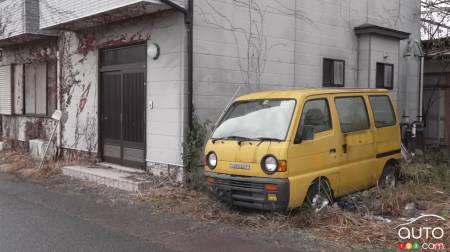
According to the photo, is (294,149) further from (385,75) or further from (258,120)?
(385,75)

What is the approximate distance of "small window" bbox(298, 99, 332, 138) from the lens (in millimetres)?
7218

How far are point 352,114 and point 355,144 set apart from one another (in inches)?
20.4

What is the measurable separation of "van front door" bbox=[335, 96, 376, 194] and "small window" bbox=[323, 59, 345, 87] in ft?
13.1

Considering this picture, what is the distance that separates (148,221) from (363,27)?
838 centimetres

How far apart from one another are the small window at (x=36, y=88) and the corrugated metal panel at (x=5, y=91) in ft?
2.88

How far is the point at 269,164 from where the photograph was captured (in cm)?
679

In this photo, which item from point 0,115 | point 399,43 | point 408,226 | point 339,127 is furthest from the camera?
point 0,115

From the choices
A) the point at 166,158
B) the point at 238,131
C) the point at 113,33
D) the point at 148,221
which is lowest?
the point at 148,221

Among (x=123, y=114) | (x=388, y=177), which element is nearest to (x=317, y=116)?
(x=388, y=177)

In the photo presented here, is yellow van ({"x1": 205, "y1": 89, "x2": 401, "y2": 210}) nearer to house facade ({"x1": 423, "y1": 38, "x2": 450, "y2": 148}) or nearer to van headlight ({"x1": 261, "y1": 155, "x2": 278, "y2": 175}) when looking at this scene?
van headlight ({"x1": 261, "y1": 155, "x2": 278, "y2": 175})

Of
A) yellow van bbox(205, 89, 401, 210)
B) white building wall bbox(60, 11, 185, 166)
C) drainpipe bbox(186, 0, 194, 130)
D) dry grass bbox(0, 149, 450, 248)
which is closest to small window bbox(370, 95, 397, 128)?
yellow van bbox(205, 89, 401, 210)

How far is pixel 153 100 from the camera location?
10.0 metres

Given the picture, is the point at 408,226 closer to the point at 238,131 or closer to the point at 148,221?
the point at 238,131

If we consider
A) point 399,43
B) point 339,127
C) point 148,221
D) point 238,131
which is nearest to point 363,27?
point 399,43
